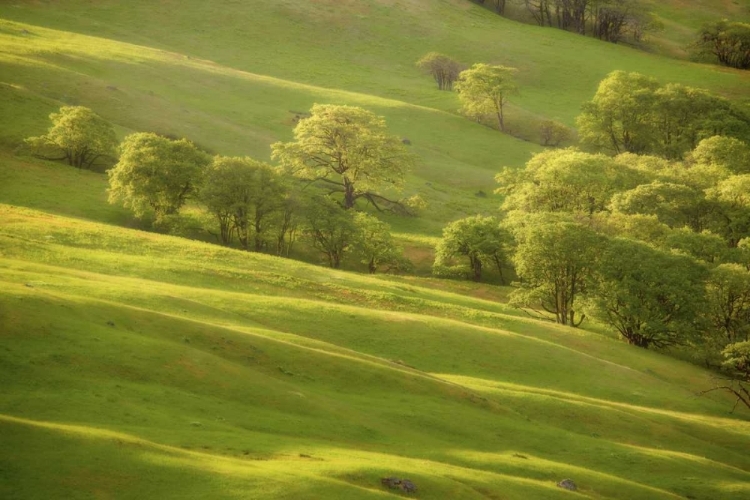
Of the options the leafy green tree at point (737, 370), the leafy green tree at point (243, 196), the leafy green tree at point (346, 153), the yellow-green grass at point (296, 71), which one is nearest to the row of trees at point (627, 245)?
the leafy green tree at point (737, 370)

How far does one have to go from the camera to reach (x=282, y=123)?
374 ft

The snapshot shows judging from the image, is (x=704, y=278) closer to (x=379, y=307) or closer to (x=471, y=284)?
(x=471, y=284)

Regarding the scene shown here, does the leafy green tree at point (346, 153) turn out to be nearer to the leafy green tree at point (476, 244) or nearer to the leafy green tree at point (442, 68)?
the leafy green tree at point (476, 244)

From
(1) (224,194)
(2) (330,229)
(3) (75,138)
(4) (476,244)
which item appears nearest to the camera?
(1) (224,194)

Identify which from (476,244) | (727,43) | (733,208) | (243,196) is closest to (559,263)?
(476,244)

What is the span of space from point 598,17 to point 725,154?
91823mm

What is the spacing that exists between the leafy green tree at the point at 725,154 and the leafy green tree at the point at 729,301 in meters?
40.1

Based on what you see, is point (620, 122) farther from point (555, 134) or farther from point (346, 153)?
point (346, 153)

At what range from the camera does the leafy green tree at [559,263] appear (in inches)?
A: 2751

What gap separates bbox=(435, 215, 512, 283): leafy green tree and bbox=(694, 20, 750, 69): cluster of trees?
118 meters

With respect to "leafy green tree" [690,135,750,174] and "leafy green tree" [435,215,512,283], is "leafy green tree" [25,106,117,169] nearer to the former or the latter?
"leafy green tree" [435,215,512,283]

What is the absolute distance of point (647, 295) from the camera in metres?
67.1

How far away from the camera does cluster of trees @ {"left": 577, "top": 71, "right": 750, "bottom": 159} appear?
125812mm

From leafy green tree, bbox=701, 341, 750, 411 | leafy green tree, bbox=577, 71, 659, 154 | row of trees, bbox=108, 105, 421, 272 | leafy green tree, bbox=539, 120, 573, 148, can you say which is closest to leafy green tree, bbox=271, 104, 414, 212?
row of trees, bbox=108, 105, 421, 272
